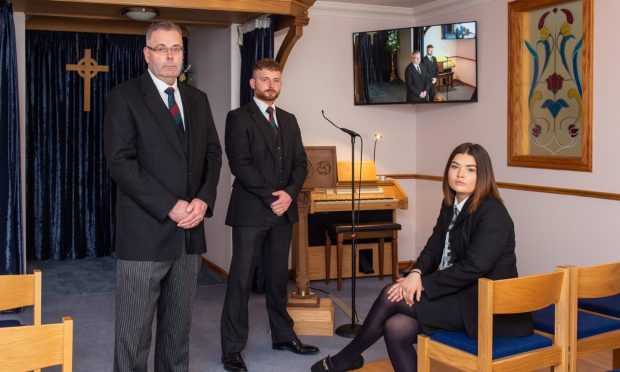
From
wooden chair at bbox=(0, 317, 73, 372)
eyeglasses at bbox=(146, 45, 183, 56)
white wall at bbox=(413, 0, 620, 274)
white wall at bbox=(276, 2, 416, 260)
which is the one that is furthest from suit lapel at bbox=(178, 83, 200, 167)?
white wall at bbox=(276, 2, 416, 260)

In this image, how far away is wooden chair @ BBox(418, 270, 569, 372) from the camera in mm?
2592

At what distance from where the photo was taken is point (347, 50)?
6.68 m

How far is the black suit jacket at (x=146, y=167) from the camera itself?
2875 millimetres

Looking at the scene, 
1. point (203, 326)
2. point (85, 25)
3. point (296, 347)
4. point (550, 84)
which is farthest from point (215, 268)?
point (550, 84)

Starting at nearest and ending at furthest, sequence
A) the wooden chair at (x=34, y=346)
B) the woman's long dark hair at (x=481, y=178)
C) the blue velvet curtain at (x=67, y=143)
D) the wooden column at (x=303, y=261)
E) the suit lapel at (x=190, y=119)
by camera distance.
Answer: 1. the wooden chair at (x=34, y=346)
2. the suit lapel at (x=190, y=119)
3. the woman's long dark hair at (x=481, y=178)
4. the wooden column at (x=303, y=261)
5. the blue velvet curtain at (x=67, y=143)

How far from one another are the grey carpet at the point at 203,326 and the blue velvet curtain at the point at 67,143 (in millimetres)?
967

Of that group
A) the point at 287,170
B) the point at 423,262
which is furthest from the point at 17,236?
the point at 423,262

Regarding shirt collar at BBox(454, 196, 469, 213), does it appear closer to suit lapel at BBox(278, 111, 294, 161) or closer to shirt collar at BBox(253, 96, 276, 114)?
suit lapel at BBox(278, 111, 294, 161)

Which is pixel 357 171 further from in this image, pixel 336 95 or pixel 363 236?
pixel 336 95

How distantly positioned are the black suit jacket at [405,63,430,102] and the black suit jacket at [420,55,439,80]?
0.12 ft

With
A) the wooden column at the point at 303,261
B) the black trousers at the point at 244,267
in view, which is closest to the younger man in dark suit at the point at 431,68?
the wooden column at the point at 303,261

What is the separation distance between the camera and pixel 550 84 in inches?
208

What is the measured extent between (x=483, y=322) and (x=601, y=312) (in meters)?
1.08

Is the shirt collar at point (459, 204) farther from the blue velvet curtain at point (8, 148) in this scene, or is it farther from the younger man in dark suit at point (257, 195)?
the blue velvet curtain at point (8, 148)
